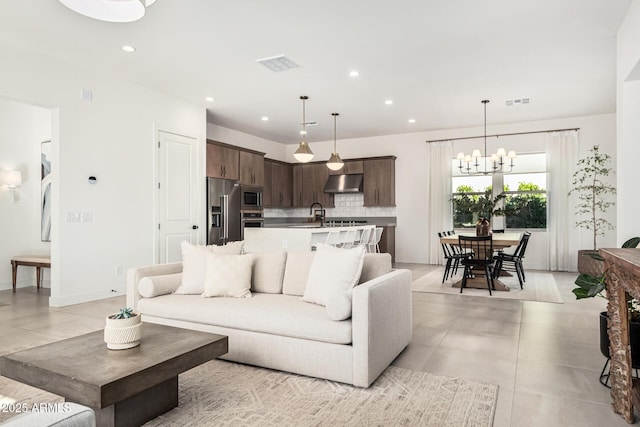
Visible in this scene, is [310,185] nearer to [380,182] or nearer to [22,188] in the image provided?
[380,182]

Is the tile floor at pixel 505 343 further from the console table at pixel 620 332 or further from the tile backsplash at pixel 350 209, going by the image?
the tile backsplash at pixel 350 209

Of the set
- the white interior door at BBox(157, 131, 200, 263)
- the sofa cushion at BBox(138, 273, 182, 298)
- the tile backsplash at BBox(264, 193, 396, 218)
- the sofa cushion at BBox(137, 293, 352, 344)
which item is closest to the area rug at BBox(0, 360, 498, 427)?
the sofa cushion at BBox(137, 293, 352, 344)

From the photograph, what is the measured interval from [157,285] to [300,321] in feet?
4.72

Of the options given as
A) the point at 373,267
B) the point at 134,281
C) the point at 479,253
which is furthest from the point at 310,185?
the point at 373,267

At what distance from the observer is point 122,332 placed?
7.16 ft

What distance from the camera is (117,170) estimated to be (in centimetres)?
571

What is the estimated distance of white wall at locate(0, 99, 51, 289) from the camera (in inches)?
255

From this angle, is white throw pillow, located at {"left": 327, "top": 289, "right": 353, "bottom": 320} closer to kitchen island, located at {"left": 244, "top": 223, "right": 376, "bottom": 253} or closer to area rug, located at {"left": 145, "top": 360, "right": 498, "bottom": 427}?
area rug, located at {"left": 145, "top": 360, "right": 498, "bottom": 427}

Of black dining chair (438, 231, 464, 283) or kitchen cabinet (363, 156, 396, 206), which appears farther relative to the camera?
kitchen cabinet (363, 156, 396, 206)

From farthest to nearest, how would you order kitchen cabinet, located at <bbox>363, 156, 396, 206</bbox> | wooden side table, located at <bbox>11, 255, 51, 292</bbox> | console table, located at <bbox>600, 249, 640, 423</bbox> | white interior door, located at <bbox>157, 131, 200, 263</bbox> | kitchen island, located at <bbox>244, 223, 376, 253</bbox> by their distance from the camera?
1. kitchen cabinet, located at <bbox>363, 156, 396, 206</bbox>
2. white interior door, located at <bbox>157, 131, 200, 263</bbox>
3. kitchen island, located at <bbox>244, 223, 376, 253</bbox>
4. wooden side table, located at <bbox>11, 255, 51, 292</bbox>
5. console table, located at <bbox>600, 249, 640, 423</bbox>

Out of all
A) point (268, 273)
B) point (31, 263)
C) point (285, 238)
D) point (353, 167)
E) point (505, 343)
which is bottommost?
point (505, 343)

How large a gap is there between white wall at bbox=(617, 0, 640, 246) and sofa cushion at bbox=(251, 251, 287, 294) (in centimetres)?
334

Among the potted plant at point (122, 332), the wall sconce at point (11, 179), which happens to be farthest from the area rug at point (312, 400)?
the wall sconce at point (11, 179)

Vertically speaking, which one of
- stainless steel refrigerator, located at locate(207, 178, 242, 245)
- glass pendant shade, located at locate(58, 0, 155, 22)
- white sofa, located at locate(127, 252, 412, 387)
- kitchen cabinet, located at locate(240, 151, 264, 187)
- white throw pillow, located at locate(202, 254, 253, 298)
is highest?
glass pendant shade, located at locate(58, 0, 155, 22)
